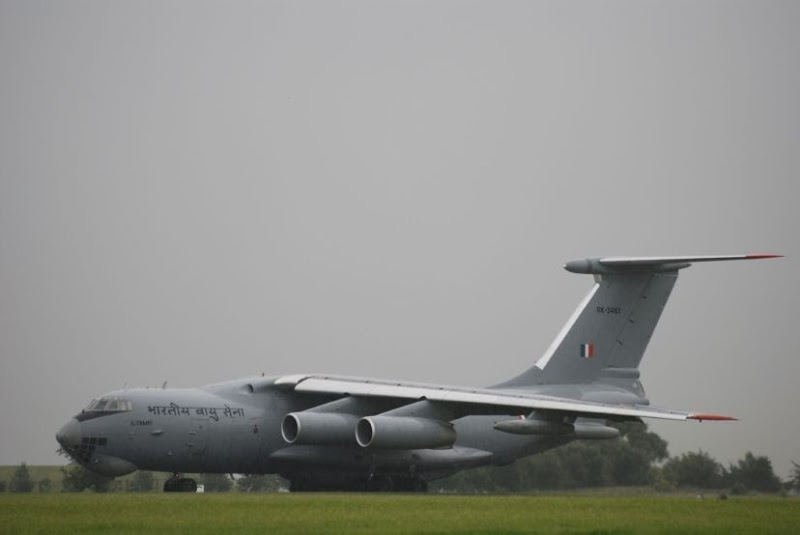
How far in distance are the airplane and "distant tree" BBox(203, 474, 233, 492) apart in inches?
125

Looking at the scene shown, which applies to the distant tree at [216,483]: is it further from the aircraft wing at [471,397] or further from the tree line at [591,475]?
the aircraft wing at [471,397]

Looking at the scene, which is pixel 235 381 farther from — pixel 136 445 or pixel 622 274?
pixel 622 274

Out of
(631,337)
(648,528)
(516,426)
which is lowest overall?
(648,528)

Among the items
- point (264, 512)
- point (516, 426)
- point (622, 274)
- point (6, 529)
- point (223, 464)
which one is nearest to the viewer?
point (6, 529)

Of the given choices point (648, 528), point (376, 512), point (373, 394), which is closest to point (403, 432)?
point (373, 394)

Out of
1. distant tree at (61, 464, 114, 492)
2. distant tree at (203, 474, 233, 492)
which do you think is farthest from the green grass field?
distant tree at (203, 474, 233, 492)

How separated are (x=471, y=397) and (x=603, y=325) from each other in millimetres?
4038

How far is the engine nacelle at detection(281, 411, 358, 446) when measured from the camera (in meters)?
22.2

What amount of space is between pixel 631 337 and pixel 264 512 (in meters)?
12.1

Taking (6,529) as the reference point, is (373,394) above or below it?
above

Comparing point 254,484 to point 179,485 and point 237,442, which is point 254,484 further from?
point 237,442

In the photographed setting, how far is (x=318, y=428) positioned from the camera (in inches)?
878

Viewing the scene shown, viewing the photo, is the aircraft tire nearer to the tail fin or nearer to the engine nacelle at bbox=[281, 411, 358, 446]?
the engine nacelle at bbox=[281, 411, 358, 446]

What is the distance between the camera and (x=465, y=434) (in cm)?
2441
